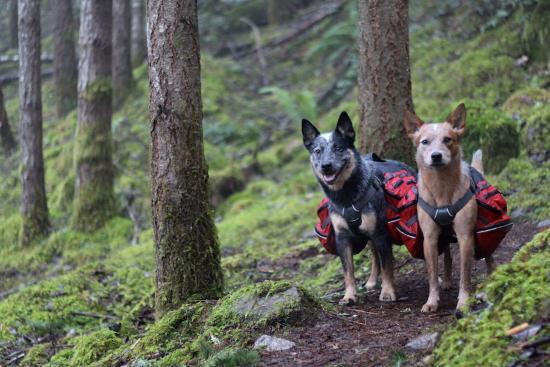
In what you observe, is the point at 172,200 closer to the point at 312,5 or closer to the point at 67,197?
the point at 67,197

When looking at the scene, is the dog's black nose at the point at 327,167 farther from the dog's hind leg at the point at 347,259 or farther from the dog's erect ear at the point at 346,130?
the dog's hind leg at the point at 347,259

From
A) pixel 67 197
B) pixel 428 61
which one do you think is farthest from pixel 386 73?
pixel 67 197

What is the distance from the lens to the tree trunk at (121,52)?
17922 millimetres

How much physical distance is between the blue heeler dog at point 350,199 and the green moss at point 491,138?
11.5 ft

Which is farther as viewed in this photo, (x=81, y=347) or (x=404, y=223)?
(x=81, y=347)

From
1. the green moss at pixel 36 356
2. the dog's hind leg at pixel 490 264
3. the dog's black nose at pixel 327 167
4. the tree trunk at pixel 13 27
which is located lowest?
the green moss at pixel 36 356

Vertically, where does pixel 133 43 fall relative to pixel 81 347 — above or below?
above

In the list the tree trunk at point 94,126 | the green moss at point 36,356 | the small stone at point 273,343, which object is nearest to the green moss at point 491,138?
the small stone at point 273,343

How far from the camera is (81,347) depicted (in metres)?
6.37

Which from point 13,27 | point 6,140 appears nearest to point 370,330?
point 6,140

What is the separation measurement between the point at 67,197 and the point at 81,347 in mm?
8440

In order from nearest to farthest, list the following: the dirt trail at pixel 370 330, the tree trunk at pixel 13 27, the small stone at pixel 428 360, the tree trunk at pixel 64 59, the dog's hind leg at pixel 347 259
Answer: the small stone at pixel 428 360
the dirt trail at pixel 370 330
the dog's hind leg at pixel 347 259
the tree trunk at pixel 64 59
the tree trunk at pixel 13 27

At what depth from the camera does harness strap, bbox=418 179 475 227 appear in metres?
5.46

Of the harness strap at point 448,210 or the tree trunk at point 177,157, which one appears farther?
the tree trunk at point 177,157
